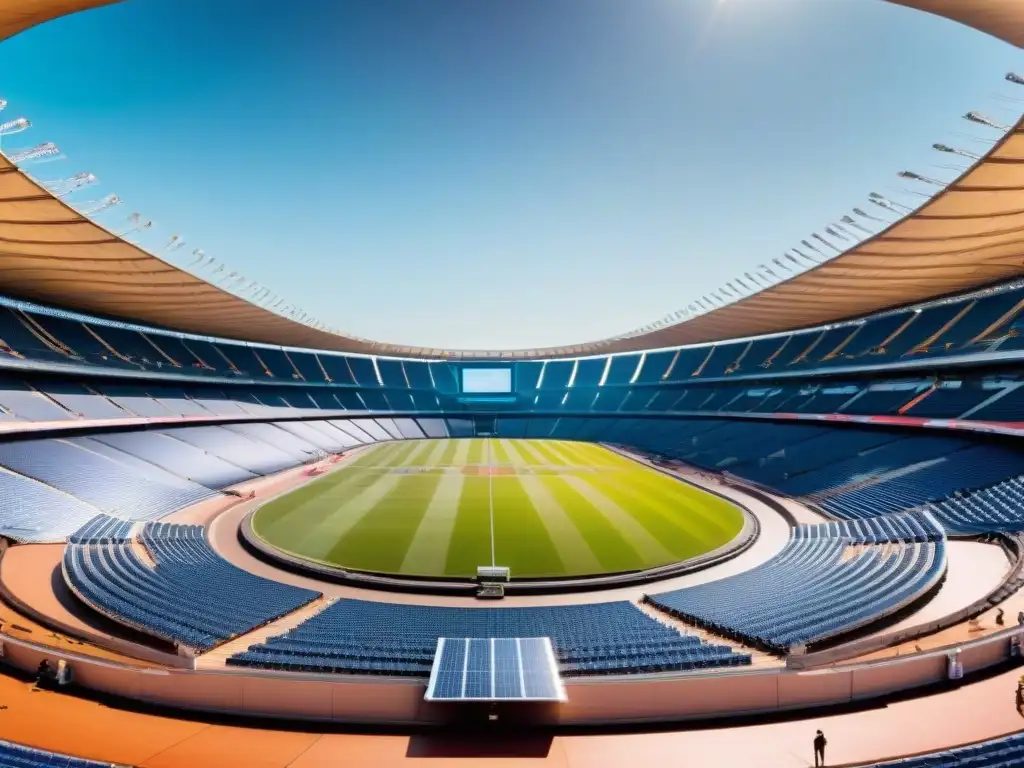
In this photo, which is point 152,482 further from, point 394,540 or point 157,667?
point 157,667

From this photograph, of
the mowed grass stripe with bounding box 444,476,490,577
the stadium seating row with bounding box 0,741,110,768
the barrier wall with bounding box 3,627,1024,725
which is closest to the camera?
the stadium seating row with bounding box 0,741,110,768

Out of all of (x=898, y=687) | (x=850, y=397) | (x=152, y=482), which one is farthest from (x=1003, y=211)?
(x=152, y=482)

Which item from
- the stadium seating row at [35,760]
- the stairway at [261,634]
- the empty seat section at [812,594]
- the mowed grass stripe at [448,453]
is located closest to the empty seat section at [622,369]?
the mowed grass stripe at [448,453]

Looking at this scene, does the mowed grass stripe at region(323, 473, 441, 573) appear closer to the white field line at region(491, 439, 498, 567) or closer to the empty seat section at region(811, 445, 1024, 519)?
the white field line at region(491, 439, 498, 567)

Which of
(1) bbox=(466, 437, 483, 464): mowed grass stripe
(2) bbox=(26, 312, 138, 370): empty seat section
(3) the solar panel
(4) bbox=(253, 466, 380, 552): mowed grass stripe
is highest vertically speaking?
(2) bbox=(26, 312, 138, 370): empty seat section

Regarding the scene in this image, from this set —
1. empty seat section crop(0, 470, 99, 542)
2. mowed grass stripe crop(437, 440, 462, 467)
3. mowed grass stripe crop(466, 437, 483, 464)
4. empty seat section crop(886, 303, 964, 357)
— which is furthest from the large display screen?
empty seat section crop(0, 470, 99, 542)

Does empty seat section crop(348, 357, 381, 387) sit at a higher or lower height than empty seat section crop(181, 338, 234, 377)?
higher
